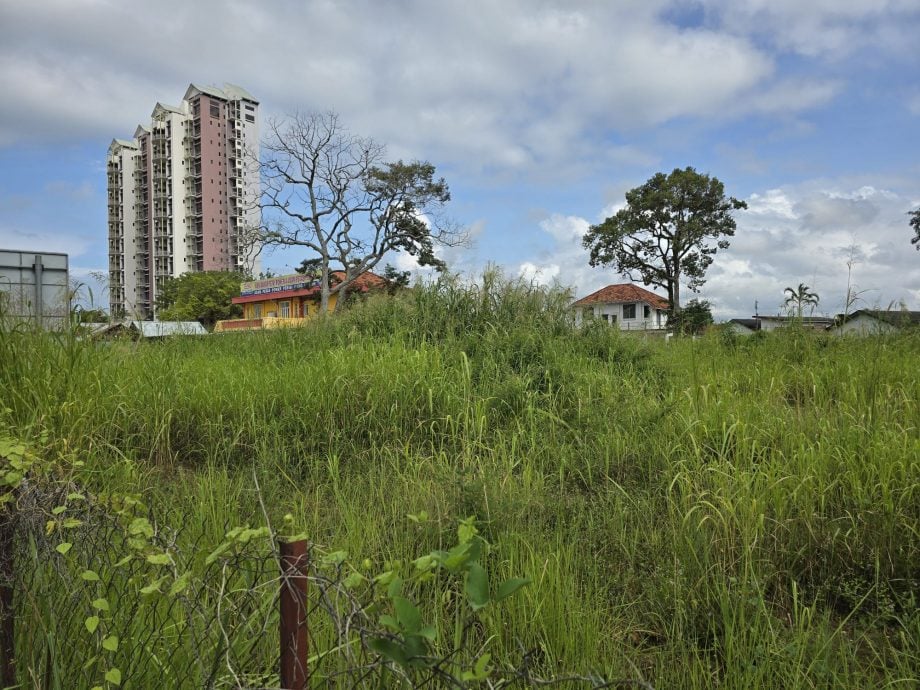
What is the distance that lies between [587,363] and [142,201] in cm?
7805

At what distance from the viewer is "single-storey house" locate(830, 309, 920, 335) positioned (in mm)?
6695

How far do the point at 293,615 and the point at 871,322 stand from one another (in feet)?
27.4

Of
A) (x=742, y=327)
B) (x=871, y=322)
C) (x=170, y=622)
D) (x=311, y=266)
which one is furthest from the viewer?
(x=311, y=266)

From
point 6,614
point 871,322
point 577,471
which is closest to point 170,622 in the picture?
point 6,614

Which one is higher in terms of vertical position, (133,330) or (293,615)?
(133,330)

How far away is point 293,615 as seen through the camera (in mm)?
1141

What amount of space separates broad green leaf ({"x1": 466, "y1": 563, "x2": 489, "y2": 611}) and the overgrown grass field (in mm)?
367

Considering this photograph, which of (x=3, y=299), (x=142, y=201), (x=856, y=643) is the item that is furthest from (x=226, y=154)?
(x=856, y=643)

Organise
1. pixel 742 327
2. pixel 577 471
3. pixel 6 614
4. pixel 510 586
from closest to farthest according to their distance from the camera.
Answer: pixel 510 586
pixel 6 614
pixel 577 471
pixel 742 327

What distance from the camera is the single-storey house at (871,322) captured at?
6.70 m

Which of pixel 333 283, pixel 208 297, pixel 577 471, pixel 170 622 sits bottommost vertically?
pixel 170 622

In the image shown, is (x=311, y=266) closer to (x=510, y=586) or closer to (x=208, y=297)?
(x=208, y=297)

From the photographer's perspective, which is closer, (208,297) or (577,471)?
(577,471)

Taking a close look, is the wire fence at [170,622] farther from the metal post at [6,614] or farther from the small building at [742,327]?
the small building at [742,327]
